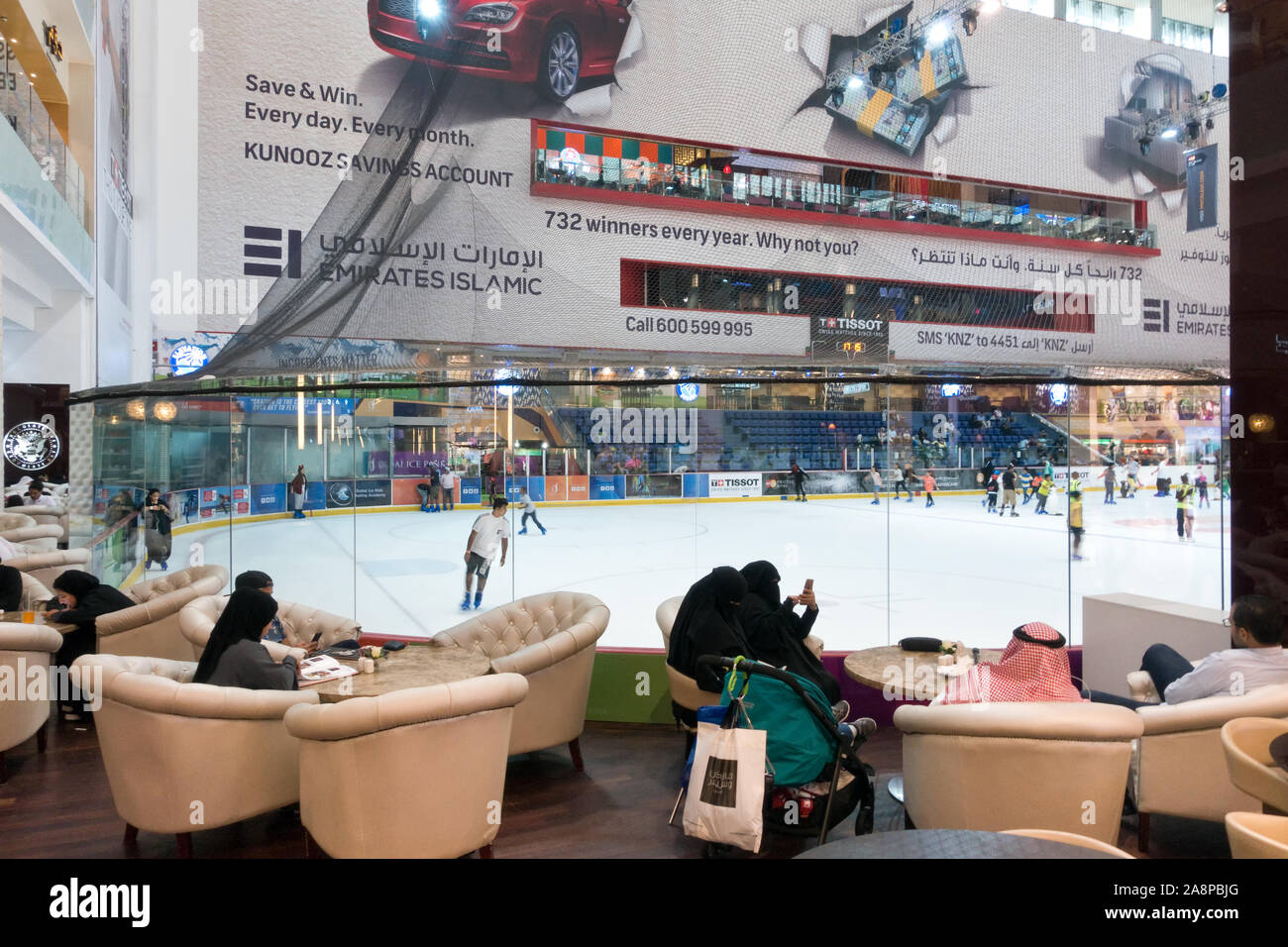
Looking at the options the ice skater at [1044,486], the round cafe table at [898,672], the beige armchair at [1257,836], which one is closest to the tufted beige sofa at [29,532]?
the round cafe table at [898,672]

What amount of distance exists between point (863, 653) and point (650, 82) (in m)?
8.97

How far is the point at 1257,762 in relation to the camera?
6.59ft

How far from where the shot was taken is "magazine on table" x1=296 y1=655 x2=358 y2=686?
123 inches

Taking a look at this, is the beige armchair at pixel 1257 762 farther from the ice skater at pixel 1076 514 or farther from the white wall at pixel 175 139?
the white wall at pixel 175 139

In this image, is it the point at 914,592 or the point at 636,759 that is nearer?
the point at 636,759

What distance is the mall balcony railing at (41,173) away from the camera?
247 inches

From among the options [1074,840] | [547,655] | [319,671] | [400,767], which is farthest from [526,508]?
[1074,840]

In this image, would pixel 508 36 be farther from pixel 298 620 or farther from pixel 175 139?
pixel 298 620

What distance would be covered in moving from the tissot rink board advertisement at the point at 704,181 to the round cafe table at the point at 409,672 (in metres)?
4.14

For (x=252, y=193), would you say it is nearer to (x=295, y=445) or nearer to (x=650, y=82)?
(x=295, y=445)

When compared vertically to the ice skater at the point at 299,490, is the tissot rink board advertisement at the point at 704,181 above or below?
above

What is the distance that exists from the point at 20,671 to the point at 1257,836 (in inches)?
180
